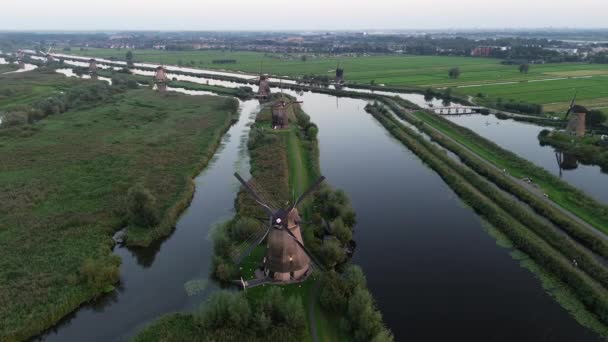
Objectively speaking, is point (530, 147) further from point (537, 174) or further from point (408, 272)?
point (408, 272)

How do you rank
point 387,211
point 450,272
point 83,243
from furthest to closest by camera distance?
1. point 387,211
2. point 83,243
3. point 450,272

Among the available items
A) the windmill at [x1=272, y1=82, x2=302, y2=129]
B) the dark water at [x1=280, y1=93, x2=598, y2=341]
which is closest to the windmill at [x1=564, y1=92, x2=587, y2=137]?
the dark water at [x1=280, y1=93, x2=598, y2=341]

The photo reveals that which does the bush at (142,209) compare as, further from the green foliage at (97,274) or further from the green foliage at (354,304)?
the green foliage at (354,304)

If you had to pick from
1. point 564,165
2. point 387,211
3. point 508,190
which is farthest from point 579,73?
point 387,211

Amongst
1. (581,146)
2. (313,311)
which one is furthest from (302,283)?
(581,146)

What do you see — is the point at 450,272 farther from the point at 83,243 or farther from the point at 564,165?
the point at 564,165
